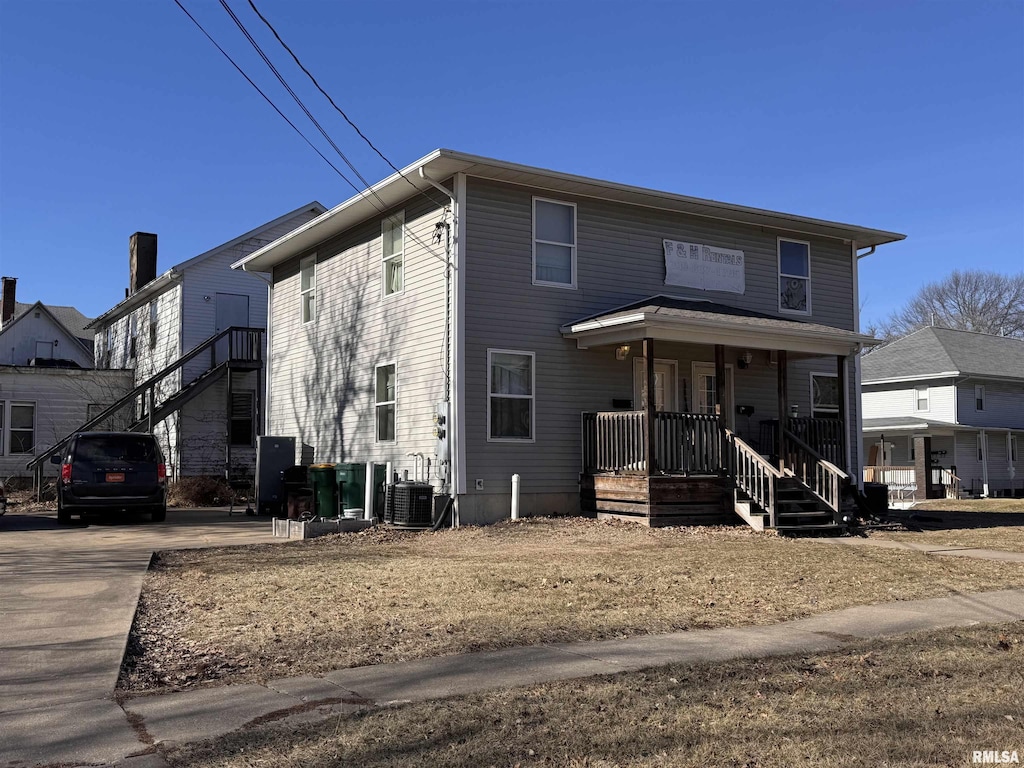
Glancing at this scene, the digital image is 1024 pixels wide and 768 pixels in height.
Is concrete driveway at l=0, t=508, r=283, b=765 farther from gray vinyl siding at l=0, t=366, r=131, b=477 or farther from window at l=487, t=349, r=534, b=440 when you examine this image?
gray vinyl siding at l=0, t=366, r=131, b=477

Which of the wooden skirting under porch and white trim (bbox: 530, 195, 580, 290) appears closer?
the wooden skirting under porch

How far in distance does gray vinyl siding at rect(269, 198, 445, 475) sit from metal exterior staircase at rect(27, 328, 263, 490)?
3.74 meters

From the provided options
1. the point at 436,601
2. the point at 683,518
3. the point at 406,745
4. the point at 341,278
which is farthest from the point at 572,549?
the point at 341,278

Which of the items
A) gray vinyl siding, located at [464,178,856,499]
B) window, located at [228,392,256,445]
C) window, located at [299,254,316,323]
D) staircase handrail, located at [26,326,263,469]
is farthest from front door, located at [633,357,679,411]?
window, located at [228,392,256,445]

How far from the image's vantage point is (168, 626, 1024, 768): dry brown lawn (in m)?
4.27

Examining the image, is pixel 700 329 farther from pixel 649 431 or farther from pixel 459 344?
pixel 459 344

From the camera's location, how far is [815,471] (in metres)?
16.4

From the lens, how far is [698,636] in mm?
7148

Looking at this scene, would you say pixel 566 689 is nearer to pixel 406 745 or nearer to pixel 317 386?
pixel 406 745

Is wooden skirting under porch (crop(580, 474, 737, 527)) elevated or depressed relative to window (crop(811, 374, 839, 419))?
depressed

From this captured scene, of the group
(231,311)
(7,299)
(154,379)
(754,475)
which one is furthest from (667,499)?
(7,299)

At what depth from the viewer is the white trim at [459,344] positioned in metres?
15.7

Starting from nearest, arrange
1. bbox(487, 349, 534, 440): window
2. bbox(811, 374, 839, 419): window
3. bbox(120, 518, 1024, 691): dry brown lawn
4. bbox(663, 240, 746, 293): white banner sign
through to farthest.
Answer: bbox(120, 518, 1024, 691): dry brown lawn → bbox(487, 349, 534, 440): window → bbox(663, 240, 746, 293): white banner sign → bbox(811, 374, 839, 419): window

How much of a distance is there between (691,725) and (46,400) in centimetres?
2799
